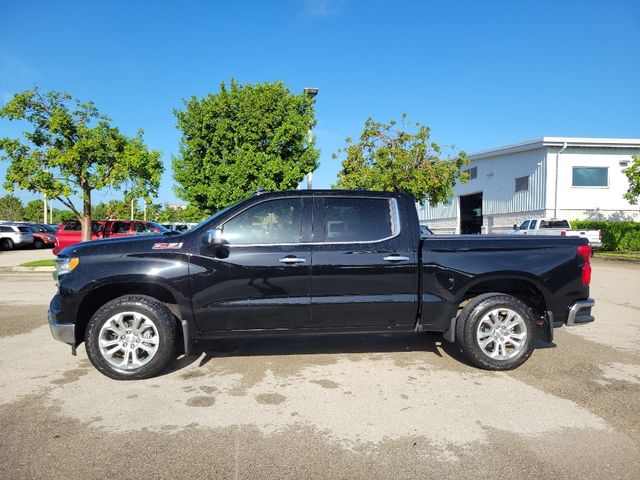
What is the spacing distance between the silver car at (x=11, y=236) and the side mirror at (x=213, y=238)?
29.7 metres

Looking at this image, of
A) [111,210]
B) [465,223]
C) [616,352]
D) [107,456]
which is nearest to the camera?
[107,456]

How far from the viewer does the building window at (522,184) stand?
105ft

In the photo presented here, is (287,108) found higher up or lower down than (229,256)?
higher up

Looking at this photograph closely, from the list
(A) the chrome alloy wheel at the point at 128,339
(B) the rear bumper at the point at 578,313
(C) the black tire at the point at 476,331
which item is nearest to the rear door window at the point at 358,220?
(C) the black tire at the point at 476,331

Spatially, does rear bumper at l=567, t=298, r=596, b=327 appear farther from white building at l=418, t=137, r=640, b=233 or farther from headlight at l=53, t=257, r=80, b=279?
white building at l=418, t=137, r=640, b=233

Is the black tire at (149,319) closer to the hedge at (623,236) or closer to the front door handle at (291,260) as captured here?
the front door handle at (291,260)

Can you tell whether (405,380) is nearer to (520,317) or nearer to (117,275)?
(520,317)

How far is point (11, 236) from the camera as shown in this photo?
92.9ft

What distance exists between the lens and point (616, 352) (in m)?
5.68

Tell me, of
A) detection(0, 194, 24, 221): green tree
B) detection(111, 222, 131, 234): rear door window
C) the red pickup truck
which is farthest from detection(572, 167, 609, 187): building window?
detection(0, 194, 24, 221): green tree

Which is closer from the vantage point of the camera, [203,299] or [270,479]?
[270,479]

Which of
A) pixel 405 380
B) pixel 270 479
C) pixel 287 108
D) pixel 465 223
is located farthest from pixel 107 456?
pixel 465 223

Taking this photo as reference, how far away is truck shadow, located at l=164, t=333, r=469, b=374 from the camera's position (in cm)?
548

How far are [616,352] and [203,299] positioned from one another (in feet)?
16.4
